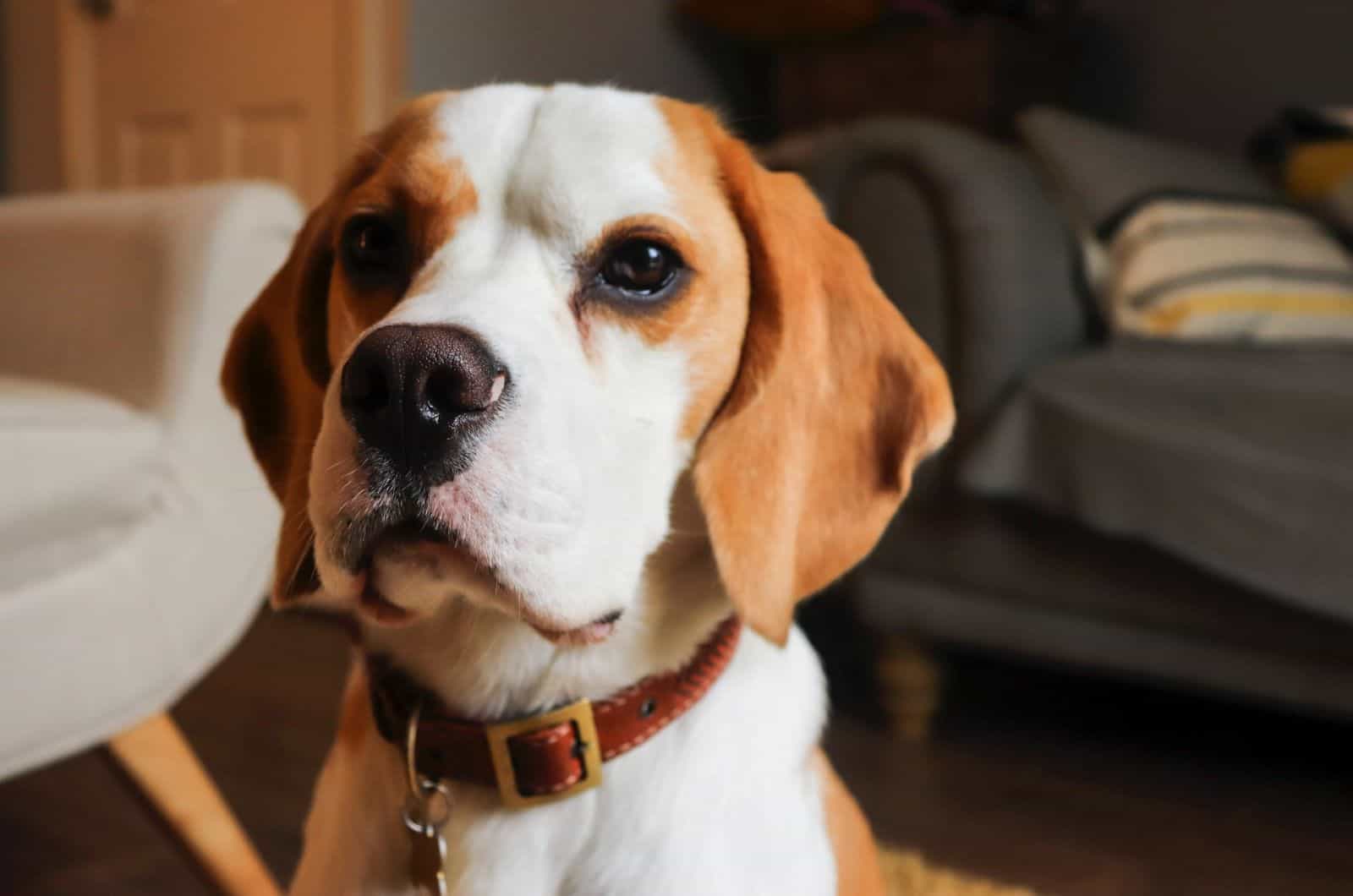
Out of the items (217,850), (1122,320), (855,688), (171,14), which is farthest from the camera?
(171,14)

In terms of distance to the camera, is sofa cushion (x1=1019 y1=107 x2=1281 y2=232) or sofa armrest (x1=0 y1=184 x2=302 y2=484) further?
sofa cushion (x1=1019 y1=107 x2=1281 y2=232)

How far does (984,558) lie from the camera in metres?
1.89

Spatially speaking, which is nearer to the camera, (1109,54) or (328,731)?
(328,731)

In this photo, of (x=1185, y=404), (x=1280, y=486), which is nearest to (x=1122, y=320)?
(x=1185, y=404)

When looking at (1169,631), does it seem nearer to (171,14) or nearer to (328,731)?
(328,731)

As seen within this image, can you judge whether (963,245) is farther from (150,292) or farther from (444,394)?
(444,394)

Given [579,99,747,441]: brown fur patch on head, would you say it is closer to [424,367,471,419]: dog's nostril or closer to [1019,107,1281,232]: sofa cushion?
[424,367,471,419]: dog's nostril

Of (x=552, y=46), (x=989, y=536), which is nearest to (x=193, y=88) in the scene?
(x=552, y=46)

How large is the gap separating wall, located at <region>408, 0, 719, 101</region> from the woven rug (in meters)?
2.28

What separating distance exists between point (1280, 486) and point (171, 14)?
3.04m

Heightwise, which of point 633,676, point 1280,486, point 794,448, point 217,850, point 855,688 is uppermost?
point 794,448

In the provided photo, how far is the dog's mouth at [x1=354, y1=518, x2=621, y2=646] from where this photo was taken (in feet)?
2.34

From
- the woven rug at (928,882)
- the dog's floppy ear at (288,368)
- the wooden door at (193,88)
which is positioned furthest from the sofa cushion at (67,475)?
the wooden door at (193,88)

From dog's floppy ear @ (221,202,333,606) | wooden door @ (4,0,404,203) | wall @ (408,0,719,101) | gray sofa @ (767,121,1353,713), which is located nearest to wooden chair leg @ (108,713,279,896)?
dog's floppy ear @ (221,202,333,606)
